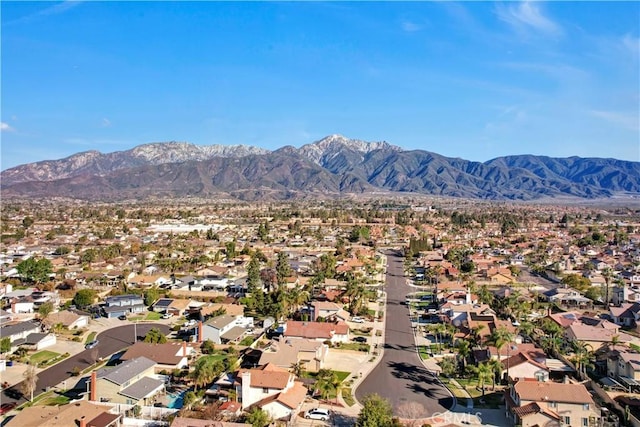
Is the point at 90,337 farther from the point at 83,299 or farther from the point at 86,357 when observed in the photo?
the point at 83,299

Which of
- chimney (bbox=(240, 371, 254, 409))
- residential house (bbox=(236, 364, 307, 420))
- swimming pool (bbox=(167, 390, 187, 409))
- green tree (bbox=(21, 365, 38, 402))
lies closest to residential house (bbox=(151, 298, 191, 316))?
green tree (bbox=(21, 365, 38, 402))

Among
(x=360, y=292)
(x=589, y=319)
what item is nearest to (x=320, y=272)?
(x=360, y=292)

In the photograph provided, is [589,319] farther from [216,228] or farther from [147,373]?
[216,228]

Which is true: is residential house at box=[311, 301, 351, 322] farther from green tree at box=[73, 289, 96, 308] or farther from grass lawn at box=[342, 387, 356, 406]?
green tree at box=[73, 289, 96, 308]

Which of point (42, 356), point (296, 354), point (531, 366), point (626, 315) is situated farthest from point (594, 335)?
point (42, 356)

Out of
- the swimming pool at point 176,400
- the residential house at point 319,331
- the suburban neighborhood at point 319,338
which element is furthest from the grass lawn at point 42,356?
the residential house at point 319,331

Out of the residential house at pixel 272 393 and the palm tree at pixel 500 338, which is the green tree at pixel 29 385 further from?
the palm tree at pixel 500 338

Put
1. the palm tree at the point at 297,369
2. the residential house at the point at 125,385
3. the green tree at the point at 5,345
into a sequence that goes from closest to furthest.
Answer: the residential house at the point at 125,385, the palm tree at the point at 297,369, the green tree at the point at 5,345
